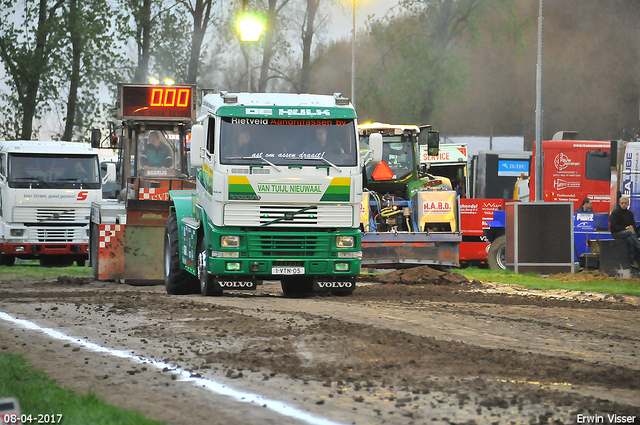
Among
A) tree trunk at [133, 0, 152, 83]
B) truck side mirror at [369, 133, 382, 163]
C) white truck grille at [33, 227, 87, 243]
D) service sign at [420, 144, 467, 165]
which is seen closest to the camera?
truck side mirror at [369, 133, 382, 163]

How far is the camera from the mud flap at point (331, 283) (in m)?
14.8

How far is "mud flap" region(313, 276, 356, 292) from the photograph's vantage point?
14781 mm

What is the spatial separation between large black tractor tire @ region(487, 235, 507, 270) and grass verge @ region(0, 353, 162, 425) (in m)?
17.8

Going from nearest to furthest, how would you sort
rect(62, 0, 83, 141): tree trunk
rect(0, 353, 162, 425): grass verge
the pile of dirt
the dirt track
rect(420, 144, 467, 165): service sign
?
1. rect(0, 353, 162, 425): grass verge
2. the dirt track
3. the pile of dirt
4. rect(420, 144, 467, 165): service sign
5. rect(62, 0, 83, 141): tree trunk

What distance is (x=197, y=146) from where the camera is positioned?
14.5 m

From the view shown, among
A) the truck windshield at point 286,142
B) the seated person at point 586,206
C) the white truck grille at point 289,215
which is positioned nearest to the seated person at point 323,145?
the truck windshield at point 286,142

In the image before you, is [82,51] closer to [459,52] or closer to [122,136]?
[459,52]

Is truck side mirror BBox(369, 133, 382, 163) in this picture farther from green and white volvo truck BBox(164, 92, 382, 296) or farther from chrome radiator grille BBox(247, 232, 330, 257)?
chrome radiator grille BBox(247, 232, 330, 257)

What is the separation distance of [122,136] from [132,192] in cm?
155

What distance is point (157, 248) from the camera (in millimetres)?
19188

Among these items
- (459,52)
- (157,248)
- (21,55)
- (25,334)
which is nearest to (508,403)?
(25,334)

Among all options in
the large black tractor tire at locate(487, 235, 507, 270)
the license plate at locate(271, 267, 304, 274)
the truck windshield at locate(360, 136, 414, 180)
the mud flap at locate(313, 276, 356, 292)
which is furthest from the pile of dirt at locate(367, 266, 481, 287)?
the large black tractor tire at locate(487, 235, 507, 270)

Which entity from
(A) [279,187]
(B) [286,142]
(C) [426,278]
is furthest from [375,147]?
(C) [426,278]

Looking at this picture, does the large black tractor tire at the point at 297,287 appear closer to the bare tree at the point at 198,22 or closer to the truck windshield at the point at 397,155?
the truck windshield at the point at 397,155
